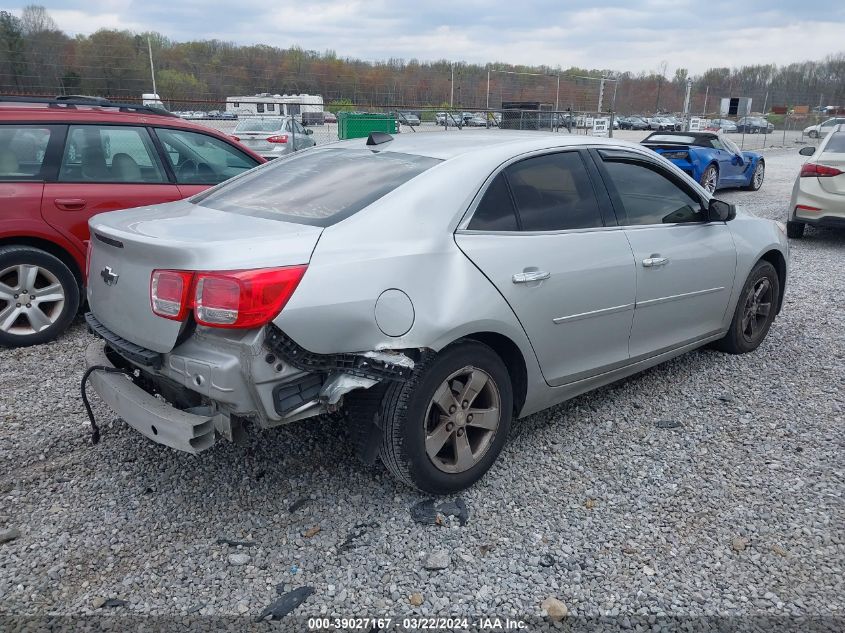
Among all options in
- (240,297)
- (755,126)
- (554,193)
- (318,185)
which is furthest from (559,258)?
(755,126)

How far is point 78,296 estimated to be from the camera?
521cm

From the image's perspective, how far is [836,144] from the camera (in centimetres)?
957

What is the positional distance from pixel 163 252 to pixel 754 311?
4.27m

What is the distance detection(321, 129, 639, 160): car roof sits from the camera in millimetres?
3496

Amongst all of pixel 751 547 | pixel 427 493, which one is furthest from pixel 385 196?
pixel 751 547

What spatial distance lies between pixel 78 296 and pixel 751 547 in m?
4.81

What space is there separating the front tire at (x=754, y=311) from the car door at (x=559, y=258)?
1.51 metres

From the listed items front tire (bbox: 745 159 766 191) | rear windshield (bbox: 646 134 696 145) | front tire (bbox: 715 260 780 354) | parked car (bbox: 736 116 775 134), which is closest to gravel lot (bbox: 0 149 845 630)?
front tire (bbox: 715 260 780 354)

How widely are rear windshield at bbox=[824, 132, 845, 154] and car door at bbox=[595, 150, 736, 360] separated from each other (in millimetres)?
6278

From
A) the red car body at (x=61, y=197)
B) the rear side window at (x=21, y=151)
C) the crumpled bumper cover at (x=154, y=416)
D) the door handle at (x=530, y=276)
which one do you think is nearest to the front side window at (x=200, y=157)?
the red car body at (x=61, y=197)

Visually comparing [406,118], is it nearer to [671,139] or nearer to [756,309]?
[671,139]

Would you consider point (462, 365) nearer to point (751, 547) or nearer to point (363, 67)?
point (751, 547)

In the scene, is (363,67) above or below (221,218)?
above

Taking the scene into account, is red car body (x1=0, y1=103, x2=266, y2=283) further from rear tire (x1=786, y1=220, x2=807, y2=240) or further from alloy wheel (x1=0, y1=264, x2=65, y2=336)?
rear tire (x1=786, y1=220, x2=807, y2=240)
